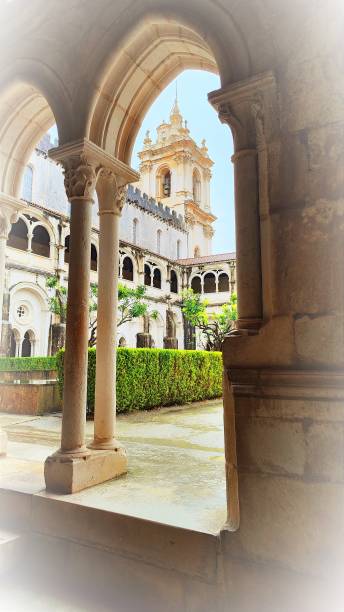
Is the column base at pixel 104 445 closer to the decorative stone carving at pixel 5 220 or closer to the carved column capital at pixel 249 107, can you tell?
the carved column capital at pixel 249 107

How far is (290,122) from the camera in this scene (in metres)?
2.06

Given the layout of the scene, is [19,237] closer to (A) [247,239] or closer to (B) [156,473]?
(B) [156,473]

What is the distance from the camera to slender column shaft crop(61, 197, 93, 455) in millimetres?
2787

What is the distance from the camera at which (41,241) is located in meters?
20.3

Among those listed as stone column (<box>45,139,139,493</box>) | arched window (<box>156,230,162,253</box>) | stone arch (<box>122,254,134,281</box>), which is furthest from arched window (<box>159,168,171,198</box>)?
stone column (<box>45,139,139,493</box>)

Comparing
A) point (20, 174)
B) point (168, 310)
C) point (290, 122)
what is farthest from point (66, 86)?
point (168, 310)

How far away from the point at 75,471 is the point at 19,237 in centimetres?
1881

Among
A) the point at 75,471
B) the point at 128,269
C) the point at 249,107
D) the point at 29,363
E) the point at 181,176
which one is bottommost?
the point at 75,471

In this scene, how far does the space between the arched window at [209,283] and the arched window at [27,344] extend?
47.1 ft

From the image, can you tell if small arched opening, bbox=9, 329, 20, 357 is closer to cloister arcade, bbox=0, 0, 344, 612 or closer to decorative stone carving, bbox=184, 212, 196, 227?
cloister arcade, bbox=0, 0, 344, 612

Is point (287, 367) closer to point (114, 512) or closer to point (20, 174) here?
point (114, 512)

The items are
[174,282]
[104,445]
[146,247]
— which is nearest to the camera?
[104,445]

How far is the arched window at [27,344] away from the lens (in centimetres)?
1936

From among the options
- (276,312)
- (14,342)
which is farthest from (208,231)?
(276,312)
